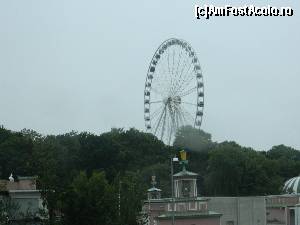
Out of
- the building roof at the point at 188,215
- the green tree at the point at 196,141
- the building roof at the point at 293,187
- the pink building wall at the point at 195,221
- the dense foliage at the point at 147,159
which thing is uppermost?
the green tree at the point at 196,141

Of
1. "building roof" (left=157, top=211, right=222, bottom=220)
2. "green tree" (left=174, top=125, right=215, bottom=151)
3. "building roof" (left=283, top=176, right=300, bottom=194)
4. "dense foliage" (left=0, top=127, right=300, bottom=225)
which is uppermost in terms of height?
"green tree" (left=174, top=125, right=215, bottom=151)

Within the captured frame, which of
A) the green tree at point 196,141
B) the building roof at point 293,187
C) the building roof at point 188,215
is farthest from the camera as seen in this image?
the green tree at point 196,141

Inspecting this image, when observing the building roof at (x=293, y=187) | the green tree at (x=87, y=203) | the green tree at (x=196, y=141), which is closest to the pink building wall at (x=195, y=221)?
the green tree at (x=87, y=203)

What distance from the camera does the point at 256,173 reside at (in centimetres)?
10512

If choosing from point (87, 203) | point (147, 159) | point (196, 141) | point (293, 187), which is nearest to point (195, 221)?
point (87, 203)

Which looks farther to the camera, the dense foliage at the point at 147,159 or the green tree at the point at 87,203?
the dense foliage at the point at 147,159

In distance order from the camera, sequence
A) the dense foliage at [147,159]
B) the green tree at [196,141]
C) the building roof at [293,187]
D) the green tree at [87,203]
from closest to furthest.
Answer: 1. the green tree at [87,203]
2. the building roof at [293,187]
3. the dense foliage at [147,159]
4. the green tree at [196,141]

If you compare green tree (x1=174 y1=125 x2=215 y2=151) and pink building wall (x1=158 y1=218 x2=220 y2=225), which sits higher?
green tree (x1=174 y1=125 x2=215 y2=151)

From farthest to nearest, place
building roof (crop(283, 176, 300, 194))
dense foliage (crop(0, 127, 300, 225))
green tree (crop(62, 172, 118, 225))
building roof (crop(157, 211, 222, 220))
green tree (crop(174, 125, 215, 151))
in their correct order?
green tree (crop(174, 125, 215, 151)) → dense foliage (crop(0, 127, 300, 225)) → building roof (crop(283, 176, 300, 194)) → building roof (crop(157, 211, 222, 220)) → green tree (crop(62, 172, 118, 225))

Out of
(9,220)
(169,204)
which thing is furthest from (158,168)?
(9,220)

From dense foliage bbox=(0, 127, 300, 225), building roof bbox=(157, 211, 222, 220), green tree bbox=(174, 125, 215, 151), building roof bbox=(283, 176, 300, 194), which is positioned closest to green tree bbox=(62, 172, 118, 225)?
building roof bbox=(157, 211, 222, 220)

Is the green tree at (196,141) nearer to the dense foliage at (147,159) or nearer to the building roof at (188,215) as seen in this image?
the dense foliage at (147,159)

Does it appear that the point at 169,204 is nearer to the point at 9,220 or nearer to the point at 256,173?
the point at 9,220

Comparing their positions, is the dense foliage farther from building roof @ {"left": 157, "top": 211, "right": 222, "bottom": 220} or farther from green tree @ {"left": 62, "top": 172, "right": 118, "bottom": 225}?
green tree @ {"left": 62, "top": 172, "right": 118, "bottom": 225}
